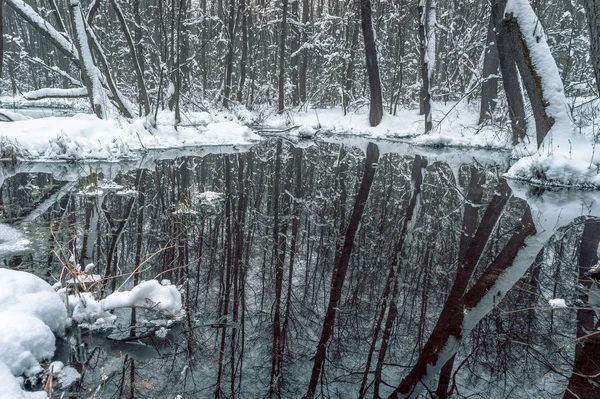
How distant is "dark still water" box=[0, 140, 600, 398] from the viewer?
2168mm

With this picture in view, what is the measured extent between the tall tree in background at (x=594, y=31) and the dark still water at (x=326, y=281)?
1885mm

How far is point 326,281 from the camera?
11.3 ft

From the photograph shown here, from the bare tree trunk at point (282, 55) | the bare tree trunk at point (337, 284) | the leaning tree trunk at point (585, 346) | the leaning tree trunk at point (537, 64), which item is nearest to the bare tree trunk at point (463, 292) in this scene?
the bare tree trunk at point (337, 284)

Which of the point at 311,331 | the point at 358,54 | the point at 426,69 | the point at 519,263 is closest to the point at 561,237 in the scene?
the point at 519,263

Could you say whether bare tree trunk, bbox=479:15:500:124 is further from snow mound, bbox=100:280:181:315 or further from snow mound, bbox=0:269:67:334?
Answer: snow mound, bbox=0:269:67:334

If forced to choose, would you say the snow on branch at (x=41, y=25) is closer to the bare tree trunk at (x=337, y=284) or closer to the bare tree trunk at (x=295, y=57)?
the bare tree trunk at (x=337, y=284)

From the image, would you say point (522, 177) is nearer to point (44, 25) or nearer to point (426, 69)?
point (426, 69)

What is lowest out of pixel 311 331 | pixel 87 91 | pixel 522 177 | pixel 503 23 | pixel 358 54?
pixel 311 331

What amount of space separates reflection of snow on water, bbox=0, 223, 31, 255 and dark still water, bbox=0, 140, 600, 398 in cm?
3

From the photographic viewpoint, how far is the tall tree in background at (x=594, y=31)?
406 cm

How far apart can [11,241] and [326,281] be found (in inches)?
125

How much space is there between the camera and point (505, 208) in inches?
237

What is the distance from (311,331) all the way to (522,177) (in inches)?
295

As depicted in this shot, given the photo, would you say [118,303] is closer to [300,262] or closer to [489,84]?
[300,262]
